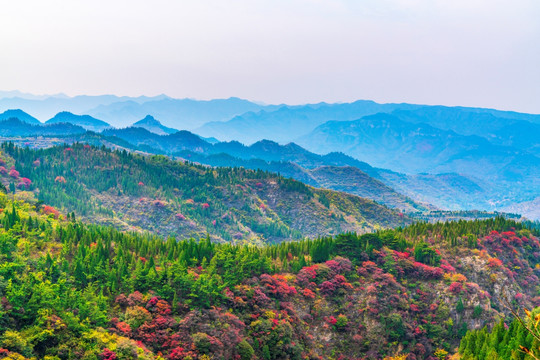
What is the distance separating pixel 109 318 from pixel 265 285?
117ft

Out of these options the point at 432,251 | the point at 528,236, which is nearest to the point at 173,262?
the point at 432,251

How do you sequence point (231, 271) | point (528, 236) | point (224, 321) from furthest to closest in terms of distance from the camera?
point (528, 236) < point (231, 271) < point (224, 321)

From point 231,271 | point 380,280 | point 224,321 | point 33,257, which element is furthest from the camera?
point 380,280

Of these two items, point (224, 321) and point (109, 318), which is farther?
point (224, 321)

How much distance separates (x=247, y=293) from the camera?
9594cm

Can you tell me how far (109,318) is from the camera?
255 feet

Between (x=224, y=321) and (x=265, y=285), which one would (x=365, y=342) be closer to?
(x=265, y=285)

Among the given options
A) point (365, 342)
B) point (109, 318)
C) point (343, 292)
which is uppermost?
point (109, 318)

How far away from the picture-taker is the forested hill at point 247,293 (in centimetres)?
7256

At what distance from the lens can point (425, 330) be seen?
108 metres

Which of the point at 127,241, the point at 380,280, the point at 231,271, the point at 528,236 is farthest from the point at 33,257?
the point at 528,236

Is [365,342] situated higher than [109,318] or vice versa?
[109,318]

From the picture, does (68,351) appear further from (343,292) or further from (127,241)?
(343,292)

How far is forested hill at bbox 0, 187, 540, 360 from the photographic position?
7256cm
